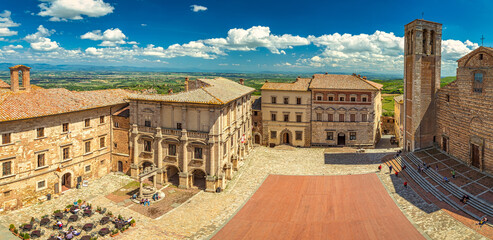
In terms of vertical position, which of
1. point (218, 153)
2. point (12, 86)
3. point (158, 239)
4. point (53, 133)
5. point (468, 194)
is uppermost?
point (12, 86)

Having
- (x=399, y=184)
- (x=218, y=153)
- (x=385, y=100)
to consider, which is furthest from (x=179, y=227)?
(x=385, y=100)

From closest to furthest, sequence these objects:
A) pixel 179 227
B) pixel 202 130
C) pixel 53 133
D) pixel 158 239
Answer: pixel 158 239 < pixel 179 227 < pixel 53 133 < pixel 202 130

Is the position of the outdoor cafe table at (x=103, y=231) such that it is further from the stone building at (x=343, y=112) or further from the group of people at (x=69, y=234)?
the stone building at (x=343, y=112)

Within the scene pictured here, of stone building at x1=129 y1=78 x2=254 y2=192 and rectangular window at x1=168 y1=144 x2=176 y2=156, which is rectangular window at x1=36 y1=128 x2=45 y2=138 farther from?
rectangular window at x1=168 y1=144 x2=176 y2=156

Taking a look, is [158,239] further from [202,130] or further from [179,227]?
[202,130]

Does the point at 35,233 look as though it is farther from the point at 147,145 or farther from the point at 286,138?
the point at 286,138

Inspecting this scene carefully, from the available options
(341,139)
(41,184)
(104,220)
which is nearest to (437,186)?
(341,139)

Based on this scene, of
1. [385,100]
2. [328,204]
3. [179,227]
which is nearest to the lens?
[179,227]
